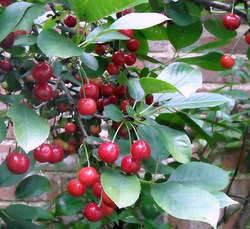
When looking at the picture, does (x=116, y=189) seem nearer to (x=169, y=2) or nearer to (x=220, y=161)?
(x=169, y=2)

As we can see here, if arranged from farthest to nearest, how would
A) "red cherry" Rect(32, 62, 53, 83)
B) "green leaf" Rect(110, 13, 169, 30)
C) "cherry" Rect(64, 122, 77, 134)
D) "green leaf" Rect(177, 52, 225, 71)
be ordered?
"green leaf" Rect(177, 52, 225, 71) < "cherry" Rect(64, 122, 77, 134) < "red cherry" Rect(32, 62, 53, 83) < "green leaf" Rect(110, 13, 169, 30)

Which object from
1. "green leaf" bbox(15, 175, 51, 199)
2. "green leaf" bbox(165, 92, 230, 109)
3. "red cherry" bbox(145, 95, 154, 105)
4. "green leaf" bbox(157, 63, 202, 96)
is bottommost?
"green leaf" bbox(15, 175, 51, 199)

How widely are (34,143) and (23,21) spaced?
0.44ft

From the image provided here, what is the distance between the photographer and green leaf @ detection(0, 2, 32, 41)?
525mm

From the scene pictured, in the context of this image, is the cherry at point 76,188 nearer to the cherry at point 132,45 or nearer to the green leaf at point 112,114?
the green leaf at point 112,114

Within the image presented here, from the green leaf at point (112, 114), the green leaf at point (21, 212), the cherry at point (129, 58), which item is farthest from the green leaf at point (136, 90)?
the green leaf at point (21, 212)

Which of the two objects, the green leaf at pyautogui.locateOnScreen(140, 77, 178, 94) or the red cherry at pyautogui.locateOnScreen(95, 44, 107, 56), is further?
the red cherry at pyautogui.locateOnScreen(95, 44, 107, 56)

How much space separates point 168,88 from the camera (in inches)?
20.1

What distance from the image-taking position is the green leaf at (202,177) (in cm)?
59

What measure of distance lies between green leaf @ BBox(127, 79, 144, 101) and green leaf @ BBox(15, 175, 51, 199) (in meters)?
0.23

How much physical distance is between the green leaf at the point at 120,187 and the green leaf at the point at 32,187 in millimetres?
226

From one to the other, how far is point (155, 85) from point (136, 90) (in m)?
0.09

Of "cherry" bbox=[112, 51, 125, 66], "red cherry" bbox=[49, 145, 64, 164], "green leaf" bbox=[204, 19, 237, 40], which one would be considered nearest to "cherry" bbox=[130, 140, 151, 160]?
"red cherry" bbox=[49, 145, 64, 164]

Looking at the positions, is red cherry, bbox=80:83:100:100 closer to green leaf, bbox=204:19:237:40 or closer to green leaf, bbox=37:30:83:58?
green leaf, bbox=37:30:83:58
